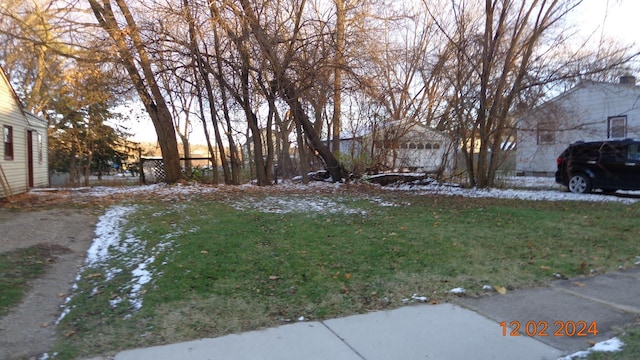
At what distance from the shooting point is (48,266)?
6121mm

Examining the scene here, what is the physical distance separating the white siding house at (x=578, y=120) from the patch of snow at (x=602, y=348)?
12733mm

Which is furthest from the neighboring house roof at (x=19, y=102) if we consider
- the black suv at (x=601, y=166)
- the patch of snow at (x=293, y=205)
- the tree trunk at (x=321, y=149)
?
the black suv at (x=601, y=166)

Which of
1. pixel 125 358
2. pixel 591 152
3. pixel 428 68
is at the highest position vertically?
pixel 428 68

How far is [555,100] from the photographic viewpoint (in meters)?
17.0

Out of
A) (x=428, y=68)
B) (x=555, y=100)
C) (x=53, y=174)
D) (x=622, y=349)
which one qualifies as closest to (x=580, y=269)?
(x=622, y=349)

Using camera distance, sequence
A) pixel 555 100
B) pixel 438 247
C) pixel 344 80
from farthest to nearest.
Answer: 1. pixel 555 100
2. pixel 344 80
3. pixel 438 247

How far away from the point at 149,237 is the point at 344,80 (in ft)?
34.1

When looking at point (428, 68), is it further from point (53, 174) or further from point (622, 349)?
point (53, 174)

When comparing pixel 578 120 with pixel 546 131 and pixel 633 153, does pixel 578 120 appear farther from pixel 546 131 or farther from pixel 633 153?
pixel 633 153

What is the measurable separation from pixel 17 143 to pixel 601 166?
1906cm

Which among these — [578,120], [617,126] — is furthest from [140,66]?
[617,126]

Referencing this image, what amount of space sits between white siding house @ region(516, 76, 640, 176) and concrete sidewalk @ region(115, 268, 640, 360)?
11890 mm
